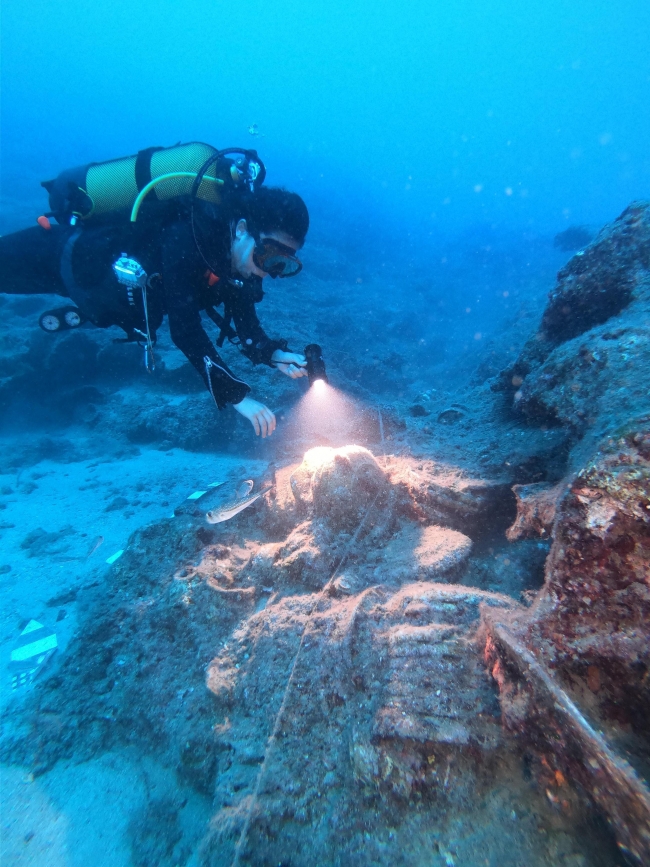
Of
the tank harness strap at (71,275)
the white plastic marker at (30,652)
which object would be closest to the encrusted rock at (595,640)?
the white plastic marker at (30,652)

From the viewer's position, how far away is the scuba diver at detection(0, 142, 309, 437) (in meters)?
3.35

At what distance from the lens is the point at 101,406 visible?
9109mm

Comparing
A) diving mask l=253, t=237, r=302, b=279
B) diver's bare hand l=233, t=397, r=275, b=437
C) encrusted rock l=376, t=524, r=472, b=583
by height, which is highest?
diving mask l=253, t=237, r=302, b=279

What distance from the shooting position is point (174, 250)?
3.27 meters

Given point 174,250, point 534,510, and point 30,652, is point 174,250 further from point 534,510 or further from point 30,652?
point 30,652

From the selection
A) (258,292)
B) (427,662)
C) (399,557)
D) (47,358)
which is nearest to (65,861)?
(427,662)

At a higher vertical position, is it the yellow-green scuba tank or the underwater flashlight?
the yellow-green scuba tank

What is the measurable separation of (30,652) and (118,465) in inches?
164

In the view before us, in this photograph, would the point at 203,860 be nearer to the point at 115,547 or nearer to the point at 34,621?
the point at 34,621

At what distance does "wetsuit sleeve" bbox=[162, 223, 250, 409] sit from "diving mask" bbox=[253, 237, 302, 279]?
560 millimetres

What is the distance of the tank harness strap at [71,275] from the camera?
396 centimetres

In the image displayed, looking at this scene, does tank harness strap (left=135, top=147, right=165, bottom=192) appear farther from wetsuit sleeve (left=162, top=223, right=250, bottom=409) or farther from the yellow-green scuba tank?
wetsuit sleeve (left=162, top=223, right=250, bottom=409)

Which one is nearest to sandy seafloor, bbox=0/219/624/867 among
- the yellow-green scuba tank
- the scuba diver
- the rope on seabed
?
the rope on seabed

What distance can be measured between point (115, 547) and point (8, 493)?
318cm
